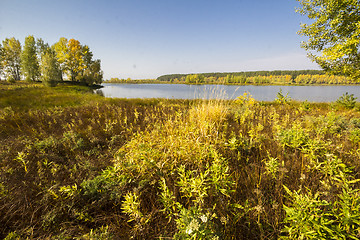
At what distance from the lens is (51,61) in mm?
22562

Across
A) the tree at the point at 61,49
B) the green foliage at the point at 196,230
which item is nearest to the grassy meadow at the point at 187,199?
the green foliage at the point at 196,230

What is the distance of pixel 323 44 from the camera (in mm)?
8273

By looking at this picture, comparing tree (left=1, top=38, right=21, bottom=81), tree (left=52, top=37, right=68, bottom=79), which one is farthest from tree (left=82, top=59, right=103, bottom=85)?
tree (left=1, top=38, right=21, bottom=81)

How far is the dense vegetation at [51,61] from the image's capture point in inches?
893

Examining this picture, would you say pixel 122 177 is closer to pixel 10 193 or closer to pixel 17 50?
pixel 10 193

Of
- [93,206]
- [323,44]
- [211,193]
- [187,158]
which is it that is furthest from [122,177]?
[323,44]

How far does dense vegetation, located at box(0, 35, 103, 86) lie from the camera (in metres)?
22.7

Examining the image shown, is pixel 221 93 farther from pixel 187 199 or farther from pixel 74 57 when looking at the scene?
pixel 74 57

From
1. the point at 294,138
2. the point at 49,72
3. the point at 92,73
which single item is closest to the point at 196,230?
the point at 294,138

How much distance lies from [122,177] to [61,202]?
2.20 ft

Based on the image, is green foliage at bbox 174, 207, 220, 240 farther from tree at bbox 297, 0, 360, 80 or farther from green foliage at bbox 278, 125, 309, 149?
tree at bbox 297, 0, 360, 80

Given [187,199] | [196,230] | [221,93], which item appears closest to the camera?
[196,230]

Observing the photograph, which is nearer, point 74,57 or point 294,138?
point 294,138

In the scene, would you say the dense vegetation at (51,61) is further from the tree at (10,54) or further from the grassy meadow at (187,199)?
the grassy meadow at (187,199)
